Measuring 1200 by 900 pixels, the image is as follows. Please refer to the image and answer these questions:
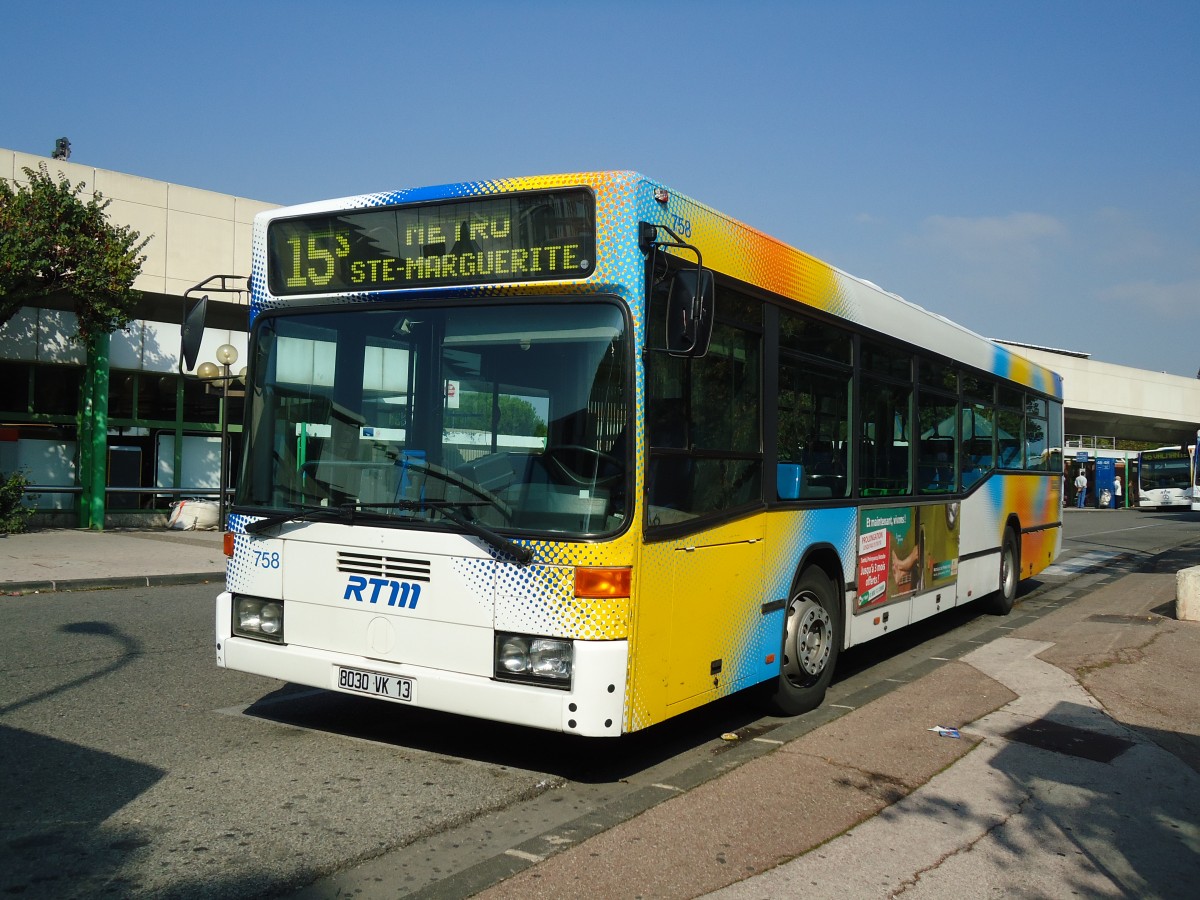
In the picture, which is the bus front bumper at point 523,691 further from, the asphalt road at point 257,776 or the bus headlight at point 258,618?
the asphalt road at point 257,776

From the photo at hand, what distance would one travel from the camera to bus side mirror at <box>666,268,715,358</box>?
5254mm

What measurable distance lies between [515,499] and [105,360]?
1836 centimetres

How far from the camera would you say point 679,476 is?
225 inches

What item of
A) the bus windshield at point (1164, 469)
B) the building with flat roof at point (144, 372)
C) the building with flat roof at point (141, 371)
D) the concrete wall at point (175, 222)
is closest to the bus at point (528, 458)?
Answer: the building with flat roof at point (144, 372)

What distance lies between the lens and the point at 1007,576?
502 inches

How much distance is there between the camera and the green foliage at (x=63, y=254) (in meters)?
17.3

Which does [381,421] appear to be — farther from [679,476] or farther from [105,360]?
[105,360]

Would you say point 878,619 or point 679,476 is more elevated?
point 679,476

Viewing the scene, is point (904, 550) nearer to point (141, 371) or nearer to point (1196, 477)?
point (141, 371)

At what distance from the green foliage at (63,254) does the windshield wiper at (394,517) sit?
13.5 metres

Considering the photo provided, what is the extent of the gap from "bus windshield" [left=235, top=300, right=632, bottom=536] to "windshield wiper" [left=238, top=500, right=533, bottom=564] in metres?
0.01

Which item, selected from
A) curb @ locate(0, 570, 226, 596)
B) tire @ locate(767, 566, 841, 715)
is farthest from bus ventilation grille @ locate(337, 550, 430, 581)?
curb @ locate(0, 570, 226, 596)

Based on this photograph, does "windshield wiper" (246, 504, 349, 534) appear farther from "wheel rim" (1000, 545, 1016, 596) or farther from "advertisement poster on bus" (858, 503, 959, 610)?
"wheel rim" (1000, 545, 1016, 596)

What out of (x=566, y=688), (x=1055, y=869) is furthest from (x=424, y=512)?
(x=1055, y=869)
